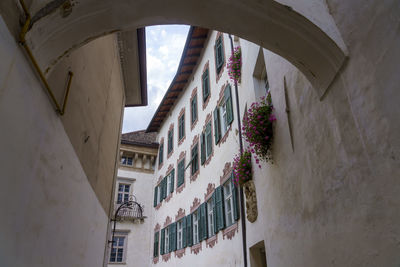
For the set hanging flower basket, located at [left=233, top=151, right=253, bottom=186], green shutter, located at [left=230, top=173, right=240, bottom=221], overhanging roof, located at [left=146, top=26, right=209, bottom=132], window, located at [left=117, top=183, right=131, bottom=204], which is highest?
overhanging roof, located at [left=146, top=26, right=209, bottom=132]

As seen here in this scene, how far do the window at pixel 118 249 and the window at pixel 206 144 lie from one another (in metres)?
9.44

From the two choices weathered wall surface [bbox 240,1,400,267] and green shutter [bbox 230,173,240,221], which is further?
green shutter [bbox 230,173,240,221]

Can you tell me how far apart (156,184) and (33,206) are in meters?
18.0

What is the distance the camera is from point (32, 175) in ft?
10.0

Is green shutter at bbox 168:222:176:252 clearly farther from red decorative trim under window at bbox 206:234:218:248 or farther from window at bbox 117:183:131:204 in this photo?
window at bbox 117:183:131:204

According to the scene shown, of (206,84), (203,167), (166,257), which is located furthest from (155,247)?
(206,84)

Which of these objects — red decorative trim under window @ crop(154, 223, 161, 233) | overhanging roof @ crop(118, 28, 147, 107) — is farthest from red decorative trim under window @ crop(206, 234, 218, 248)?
red decorative trim under window @ crop(154, 223, 161, 233)

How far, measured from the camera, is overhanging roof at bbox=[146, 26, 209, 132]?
14812 millimetres

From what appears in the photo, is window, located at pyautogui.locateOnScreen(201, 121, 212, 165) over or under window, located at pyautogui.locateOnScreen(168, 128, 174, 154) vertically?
under

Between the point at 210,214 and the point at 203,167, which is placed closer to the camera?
the point at 210,214

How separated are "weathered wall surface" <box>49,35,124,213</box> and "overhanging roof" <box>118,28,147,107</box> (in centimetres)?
26

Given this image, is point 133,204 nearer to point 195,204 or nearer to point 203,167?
point 195,204

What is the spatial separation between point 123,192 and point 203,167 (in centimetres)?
961

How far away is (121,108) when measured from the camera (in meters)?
9.01
